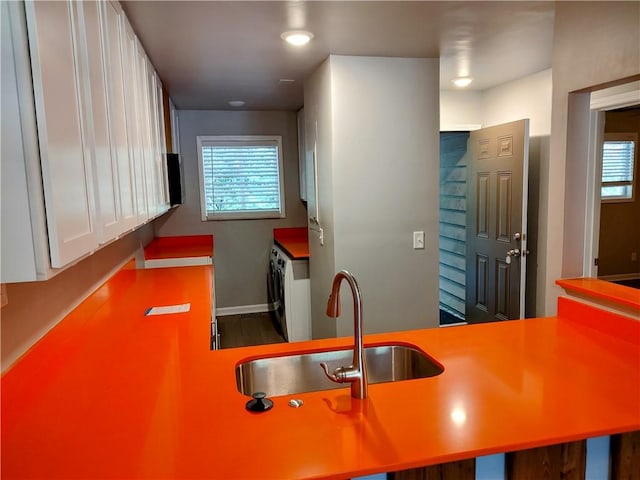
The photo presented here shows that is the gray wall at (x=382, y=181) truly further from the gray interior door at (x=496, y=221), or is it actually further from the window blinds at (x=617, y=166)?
the window blinds at (x=617, y=166)

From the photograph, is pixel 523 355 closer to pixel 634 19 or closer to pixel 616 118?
pixel 634 19

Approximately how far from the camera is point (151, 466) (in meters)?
1.01

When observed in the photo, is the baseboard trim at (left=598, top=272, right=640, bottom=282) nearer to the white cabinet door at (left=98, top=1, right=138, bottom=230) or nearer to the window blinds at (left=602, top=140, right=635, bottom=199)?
the window blinds at (left=602, top=140, right=635, bottom=199)

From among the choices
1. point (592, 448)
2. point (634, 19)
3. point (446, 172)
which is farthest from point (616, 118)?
point (592, 448)

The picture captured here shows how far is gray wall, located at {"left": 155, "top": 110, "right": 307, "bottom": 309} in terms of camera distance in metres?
5.20

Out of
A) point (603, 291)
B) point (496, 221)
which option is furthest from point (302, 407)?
point (496, 221)

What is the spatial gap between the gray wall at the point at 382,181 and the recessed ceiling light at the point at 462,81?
2.59 ft

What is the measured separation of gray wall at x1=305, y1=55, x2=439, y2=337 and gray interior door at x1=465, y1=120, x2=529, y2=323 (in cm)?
86

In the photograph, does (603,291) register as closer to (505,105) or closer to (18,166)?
(18,166)

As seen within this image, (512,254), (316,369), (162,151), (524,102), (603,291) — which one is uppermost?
(524,102)

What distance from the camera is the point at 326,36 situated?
2.57 m

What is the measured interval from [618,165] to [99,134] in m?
6.68

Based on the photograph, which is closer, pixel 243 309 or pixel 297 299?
pixel 297 299

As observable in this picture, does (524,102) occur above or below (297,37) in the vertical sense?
below
